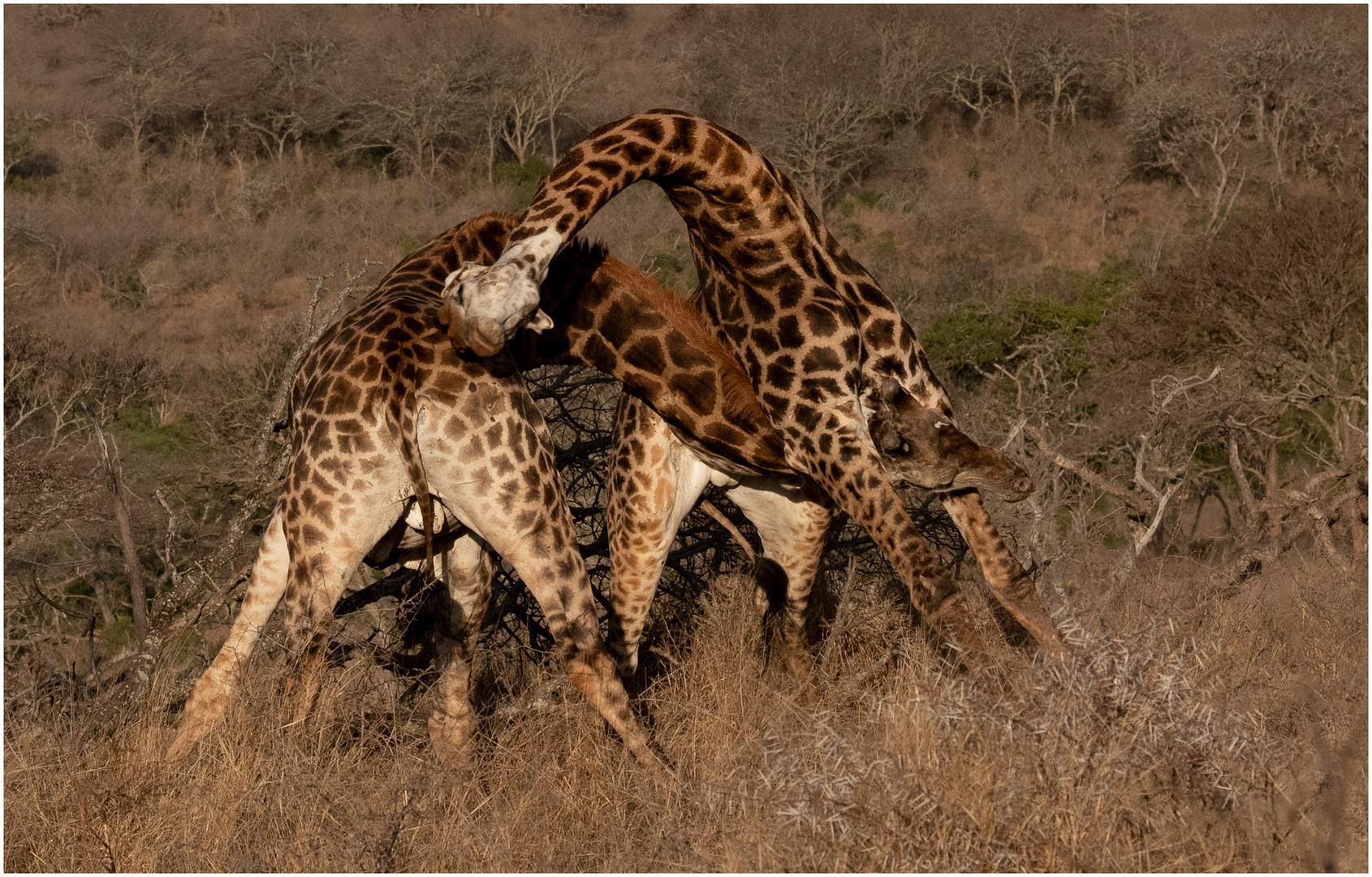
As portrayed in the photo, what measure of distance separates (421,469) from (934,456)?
1.44m

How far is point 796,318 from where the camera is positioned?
4090 millimetres

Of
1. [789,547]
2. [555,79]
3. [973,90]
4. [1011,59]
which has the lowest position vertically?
[555,79]

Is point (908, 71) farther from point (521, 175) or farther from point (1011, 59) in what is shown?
point (521, 175)

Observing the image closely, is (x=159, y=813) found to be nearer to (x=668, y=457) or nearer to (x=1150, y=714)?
(x=668, y=457)

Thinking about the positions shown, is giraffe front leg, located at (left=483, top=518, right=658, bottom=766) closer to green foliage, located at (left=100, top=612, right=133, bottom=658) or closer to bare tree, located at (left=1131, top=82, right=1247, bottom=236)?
green foliage, located at (left=100, top=612, right=133, bottom=658)

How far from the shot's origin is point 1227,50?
→ 27.6 m

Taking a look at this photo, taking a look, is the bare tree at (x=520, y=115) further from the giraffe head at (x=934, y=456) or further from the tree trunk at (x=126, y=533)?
the giraffe head at (x=934, y=456)

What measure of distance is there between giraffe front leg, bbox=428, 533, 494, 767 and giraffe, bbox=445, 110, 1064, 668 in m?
1.05

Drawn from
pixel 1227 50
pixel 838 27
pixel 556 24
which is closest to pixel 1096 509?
pixel 1227 50

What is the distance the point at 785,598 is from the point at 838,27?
29830 millimetres

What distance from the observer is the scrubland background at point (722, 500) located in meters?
3.24

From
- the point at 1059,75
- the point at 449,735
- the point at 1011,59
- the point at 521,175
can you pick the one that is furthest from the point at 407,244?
the point at 449,735

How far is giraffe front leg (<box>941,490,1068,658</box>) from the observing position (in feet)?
12.7

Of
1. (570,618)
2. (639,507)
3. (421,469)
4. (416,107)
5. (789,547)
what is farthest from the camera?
(416,107)
